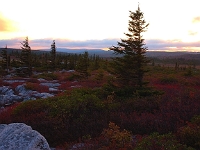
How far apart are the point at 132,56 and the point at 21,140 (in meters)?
10.8

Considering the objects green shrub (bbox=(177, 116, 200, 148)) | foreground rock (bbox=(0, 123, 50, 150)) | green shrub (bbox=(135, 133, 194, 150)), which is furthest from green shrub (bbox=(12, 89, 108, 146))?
green shrub (bbox=(177, 116, 200, 148))

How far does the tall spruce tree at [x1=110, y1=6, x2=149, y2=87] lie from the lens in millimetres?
14680

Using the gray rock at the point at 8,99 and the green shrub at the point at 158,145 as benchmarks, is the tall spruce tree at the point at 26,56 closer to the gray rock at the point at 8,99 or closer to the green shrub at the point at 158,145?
the gray rock at the point at 8,99

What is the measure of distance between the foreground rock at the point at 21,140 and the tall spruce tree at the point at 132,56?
981cm

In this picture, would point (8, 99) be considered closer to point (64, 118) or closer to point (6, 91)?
point (6, 91)

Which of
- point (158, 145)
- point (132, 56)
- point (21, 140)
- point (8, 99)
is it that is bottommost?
point (8, 99)

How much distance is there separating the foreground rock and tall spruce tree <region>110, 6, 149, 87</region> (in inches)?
386

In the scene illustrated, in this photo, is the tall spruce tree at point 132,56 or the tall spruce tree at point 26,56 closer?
the tall spruce tree at point 132,56

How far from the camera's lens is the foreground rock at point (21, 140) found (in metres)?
5.11

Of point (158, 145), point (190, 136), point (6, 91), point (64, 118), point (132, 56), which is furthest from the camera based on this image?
point (6, 91)

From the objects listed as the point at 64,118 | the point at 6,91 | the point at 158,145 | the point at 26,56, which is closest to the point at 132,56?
the point at 64,118

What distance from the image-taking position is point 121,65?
583 inches

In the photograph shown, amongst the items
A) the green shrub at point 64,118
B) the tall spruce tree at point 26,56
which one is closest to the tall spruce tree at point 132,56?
the green shrub at point 64,118

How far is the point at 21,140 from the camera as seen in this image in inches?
210
